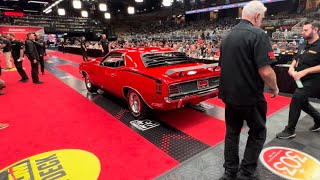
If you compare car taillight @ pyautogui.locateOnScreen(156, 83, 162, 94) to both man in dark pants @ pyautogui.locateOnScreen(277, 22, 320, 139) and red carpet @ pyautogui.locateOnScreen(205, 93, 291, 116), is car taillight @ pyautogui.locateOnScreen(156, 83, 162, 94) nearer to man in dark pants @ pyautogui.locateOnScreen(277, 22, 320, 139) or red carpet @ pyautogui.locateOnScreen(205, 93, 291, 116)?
man in dark pants @ pyautogui.locateOnScreen(277, 22, 320, 139)

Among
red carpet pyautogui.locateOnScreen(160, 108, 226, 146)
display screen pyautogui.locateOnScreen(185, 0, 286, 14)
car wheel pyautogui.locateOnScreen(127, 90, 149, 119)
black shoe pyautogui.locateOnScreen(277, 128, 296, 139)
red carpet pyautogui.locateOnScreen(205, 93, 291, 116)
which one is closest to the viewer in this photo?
black shoe pyautogui.locateOnScreen(277, 128, 296, 139)

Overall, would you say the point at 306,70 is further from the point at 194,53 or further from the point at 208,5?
the point at 208,5

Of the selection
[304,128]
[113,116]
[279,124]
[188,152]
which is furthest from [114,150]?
[304,128]

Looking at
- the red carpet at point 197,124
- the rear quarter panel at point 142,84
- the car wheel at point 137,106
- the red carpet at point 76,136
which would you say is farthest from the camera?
the car wheel at point 137,106

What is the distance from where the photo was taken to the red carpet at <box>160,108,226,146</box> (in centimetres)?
365

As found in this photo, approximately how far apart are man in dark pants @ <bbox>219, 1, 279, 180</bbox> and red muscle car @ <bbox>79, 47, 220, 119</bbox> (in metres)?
1.46

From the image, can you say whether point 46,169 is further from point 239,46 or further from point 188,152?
point 239,46

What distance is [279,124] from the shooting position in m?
4.05

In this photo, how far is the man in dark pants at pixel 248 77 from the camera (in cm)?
198

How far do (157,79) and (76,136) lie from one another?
5.86 ft

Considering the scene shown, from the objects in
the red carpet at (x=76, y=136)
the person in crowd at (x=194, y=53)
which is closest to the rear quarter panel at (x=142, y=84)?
the red carpet at (x=76, y=136)

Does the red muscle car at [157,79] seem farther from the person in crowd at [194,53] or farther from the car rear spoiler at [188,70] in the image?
the person in crowd at [194,53]

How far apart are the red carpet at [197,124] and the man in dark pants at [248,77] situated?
3.74ft

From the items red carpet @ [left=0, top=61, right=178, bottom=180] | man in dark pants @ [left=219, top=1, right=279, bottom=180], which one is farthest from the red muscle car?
man in dark pants @ [left=219, top=1, right=279, bottom=180]
